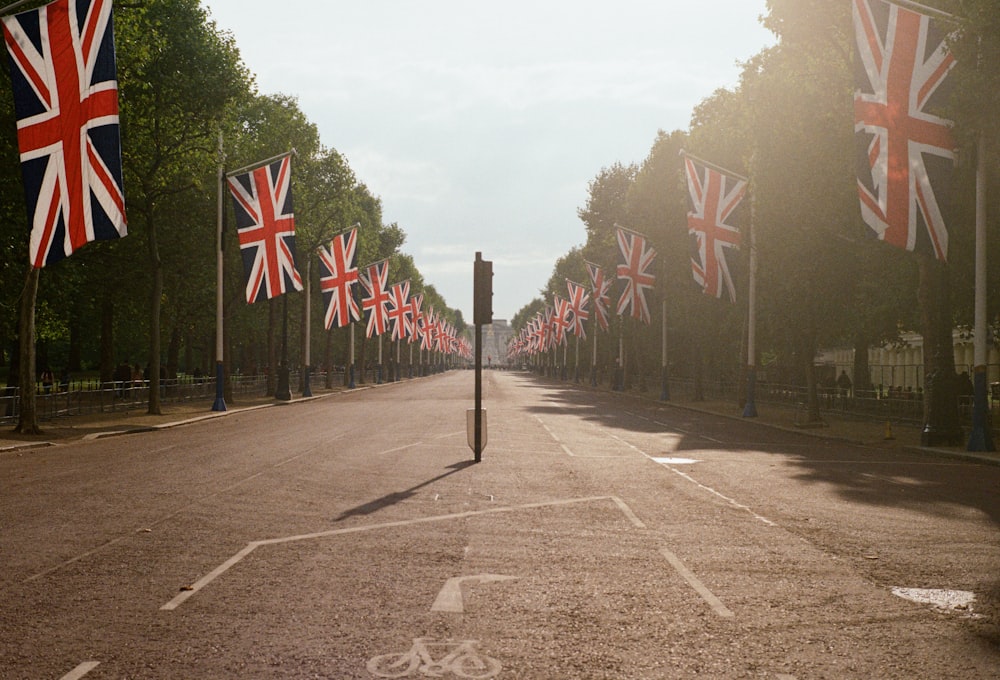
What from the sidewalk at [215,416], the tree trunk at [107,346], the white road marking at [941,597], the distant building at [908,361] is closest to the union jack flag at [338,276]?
the sidewalk at [215,416]

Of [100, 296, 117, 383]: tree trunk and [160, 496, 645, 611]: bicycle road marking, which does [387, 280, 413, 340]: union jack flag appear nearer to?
[100, 296, 117, 383]: tree trunk

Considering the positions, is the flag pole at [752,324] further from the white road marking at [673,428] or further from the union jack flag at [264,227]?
the union jack flag at [264,227]

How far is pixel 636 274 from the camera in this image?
2184 inches

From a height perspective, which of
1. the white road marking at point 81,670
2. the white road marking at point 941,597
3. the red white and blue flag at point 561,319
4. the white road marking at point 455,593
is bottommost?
the white road marking at point 941,597

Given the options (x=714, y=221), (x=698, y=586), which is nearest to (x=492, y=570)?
(x=698, y=586)

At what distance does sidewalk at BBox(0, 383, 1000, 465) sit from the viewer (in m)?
26.0

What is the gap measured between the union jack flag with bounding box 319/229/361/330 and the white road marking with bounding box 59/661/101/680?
1934 inches

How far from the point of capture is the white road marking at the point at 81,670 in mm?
6191

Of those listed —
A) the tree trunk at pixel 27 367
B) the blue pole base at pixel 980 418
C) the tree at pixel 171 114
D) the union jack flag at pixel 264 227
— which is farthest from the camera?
the union jack flag at pixel 264 227

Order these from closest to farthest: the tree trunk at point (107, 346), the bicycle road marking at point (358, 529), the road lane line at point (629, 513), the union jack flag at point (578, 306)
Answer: the bicycle road marking at point (358, 529) → the road lane line at point (629, 513) → the tree trunk at point (107, 346) → the union jack flag at point (578, 306)

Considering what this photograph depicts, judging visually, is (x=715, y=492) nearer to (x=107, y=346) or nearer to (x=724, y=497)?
(x=724, y=497)

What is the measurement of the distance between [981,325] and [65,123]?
2108 cm

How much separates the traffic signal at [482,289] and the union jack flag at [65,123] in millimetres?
8412

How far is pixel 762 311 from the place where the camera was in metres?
52.6
